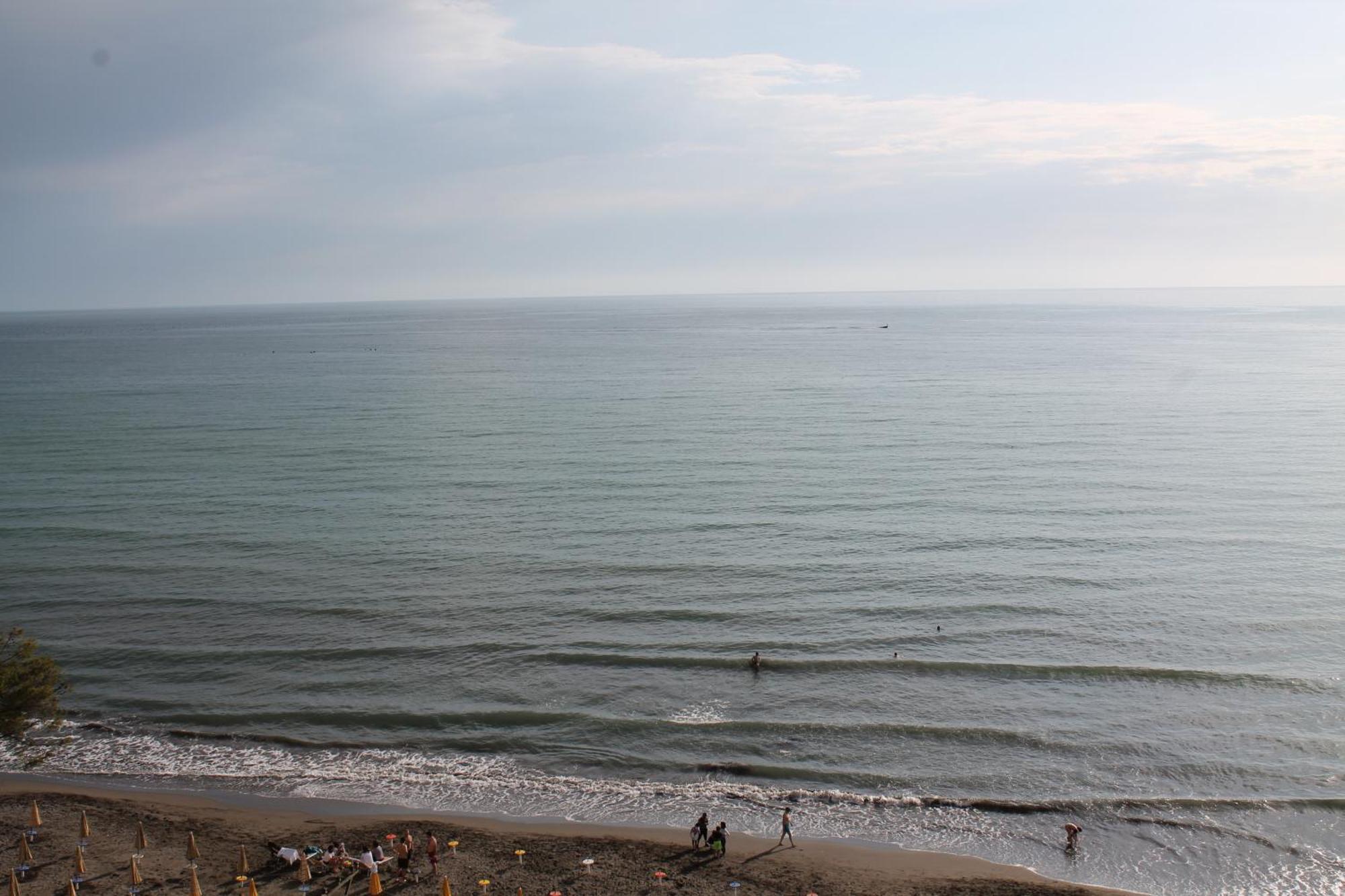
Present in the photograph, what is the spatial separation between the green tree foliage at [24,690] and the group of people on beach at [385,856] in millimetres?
10322

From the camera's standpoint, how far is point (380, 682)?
38969 millimetres

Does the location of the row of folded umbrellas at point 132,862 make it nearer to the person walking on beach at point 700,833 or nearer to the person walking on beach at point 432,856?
the person walking on beach at point 432,856

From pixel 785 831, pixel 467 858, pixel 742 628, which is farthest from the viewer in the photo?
pixel 742 628

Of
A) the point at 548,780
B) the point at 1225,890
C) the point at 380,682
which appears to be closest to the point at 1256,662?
the point at 1225,890

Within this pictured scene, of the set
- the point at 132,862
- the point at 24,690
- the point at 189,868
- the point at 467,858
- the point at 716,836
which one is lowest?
the point at 467,858

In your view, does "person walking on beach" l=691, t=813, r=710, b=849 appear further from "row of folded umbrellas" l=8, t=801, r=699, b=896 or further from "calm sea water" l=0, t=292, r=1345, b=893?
"calm sea water" l=0, t=292, r=1345, b=893

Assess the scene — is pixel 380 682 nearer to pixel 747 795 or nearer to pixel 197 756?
pixel 197 756

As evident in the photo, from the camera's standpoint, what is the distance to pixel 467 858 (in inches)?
1092

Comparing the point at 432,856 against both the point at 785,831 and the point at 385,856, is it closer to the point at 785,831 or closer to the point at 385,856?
the point at 385,856

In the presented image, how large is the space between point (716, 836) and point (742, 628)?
51.5 ft

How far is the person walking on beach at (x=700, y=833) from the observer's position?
28219 mm

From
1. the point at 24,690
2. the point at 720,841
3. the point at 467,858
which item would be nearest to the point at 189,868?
the point at 24,690

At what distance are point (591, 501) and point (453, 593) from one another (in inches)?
712

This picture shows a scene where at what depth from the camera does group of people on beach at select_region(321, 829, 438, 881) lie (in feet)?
86.9
